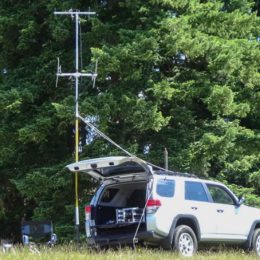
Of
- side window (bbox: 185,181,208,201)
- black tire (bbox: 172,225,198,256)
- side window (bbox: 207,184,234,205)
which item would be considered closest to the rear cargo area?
black tire (bbox: 172,225,198,256)

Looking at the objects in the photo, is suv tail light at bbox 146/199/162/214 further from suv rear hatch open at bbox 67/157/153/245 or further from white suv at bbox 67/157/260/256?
suv rear hatch open at bbox 67/157/153/245

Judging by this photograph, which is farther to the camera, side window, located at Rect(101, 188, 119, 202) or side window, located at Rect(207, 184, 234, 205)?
side window, located at Rect(207, 184, 234, 205)

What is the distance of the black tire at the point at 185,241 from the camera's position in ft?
39.5

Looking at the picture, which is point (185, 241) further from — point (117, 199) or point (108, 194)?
point (108, 194)

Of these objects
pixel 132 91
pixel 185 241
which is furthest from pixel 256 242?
pixel 132 91

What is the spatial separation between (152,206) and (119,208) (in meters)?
1.16

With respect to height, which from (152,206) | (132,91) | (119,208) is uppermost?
(132,91)

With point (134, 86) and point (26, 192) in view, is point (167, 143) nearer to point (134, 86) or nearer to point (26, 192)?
point (134, 86)

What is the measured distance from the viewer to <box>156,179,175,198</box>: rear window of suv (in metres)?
12.1

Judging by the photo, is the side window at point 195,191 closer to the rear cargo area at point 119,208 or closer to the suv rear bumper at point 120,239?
the rear cargo area at point 119,208

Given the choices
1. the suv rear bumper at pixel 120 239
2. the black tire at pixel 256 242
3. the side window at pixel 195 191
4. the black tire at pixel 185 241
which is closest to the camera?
the suv rear bumper at pixel 120 239

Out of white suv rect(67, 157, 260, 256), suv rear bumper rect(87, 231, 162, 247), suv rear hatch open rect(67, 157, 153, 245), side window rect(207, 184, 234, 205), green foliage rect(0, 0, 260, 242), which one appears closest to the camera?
suv rear bumper rect(87, 231, 162, 247)

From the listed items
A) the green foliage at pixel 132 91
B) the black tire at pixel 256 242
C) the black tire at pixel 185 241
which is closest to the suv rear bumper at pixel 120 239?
the black tire at pixel 185 241

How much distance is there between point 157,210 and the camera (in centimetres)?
1181
